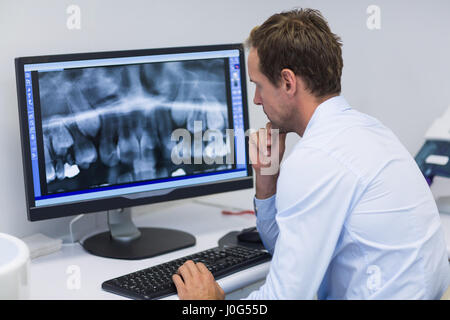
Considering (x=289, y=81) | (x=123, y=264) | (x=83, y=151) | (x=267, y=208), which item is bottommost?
(x=123, y=264)

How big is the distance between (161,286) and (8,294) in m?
0.45

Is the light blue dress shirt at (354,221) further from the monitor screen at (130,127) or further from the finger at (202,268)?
the monitor screen at (130,127)

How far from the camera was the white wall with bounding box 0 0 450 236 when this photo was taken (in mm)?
1660

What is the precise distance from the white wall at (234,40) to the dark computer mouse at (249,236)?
0.51 metres

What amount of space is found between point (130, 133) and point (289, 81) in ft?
1.65

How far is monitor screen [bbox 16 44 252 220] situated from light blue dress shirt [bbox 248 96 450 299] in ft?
1.66

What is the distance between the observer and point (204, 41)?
81.6 inches

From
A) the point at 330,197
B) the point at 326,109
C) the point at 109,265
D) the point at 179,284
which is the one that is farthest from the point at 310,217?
the point at 109,265

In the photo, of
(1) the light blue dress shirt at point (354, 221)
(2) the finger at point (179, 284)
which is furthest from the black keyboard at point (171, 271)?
(1) the light blue dress shirt at point (354, 221)

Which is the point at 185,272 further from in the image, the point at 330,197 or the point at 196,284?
the point at 330,197

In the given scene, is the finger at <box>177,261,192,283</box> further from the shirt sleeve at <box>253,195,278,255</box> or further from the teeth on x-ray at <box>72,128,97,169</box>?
the teeth on x-ray at <box>72,128,97,169</box>

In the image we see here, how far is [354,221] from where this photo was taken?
47.6 inches

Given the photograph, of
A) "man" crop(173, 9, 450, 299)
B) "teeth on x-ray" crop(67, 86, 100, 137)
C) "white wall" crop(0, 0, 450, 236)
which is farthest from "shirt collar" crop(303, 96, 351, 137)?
"white wall" crop(0, 0, 450, 236)
